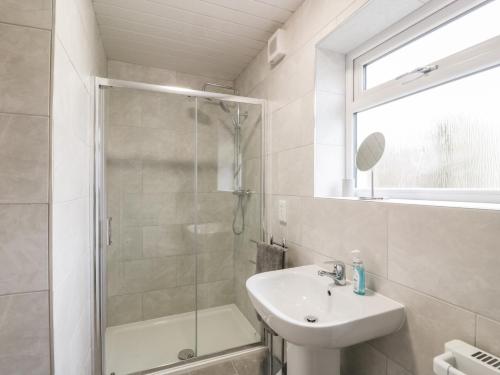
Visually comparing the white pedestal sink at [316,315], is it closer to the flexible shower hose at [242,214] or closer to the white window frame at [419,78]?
the white window frame at [419,78]

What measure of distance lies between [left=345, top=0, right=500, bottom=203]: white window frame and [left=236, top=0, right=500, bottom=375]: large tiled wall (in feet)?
0.74

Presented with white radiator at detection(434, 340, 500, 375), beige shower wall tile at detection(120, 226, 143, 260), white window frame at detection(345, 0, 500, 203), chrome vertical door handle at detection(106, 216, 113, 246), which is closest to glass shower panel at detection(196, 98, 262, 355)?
beige shower wall tile at detection(120, 226, 143, 260)

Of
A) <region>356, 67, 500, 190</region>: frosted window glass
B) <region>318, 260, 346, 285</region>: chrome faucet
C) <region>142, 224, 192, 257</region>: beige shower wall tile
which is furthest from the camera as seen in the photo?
<region>142, 224, 192, 257</region>: beige shower wall tile

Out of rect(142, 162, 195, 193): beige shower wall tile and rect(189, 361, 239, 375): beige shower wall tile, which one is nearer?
rect(189, 361, 239, 375): beige shower wall tile

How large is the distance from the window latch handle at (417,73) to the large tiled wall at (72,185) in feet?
4.36

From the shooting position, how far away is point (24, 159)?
76 cm

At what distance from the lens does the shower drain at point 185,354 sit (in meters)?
1.68

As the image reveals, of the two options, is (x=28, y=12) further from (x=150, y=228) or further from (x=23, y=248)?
(x=150, y=228)

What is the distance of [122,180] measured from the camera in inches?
67.0

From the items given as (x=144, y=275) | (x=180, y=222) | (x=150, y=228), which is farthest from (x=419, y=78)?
(x=144, y=275)

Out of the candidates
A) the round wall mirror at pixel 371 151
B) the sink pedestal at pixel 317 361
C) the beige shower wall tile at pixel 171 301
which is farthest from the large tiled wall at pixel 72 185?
the round wall mirror at pixel 371 151

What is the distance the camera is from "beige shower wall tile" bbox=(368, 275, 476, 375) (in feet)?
2.42

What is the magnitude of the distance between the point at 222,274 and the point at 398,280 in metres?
1.41

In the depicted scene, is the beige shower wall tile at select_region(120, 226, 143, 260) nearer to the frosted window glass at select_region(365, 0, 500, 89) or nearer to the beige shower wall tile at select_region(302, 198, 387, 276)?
the beige shower wall tile at select_region(302, 198, 387, 276)
